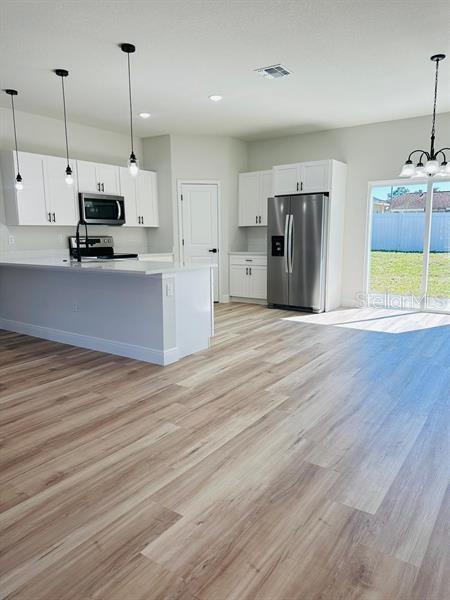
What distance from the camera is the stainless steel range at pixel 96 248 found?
586 centimetres

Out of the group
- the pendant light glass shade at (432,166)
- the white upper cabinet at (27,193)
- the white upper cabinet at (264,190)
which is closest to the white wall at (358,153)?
the white upper cabinet at (264,190)

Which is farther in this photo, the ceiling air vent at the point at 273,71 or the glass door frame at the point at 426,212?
the glass door frame at the point at 426,212

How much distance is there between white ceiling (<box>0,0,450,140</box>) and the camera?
116 inches

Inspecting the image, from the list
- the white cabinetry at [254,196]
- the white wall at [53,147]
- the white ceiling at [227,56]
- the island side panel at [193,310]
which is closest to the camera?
the white ceiling at [227,56]

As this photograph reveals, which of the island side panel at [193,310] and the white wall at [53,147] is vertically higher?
the white wall at [53,147]

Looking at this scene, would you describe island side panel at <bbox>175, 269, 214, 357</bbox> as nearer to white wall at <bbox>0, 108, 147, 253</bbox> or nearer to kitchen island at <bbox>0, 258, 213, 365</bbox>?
kitchen island at <bbox>0, 258, 213, 365</bbox>

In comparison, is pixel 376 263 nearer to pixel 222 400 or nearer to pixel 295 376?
pixel 295 376

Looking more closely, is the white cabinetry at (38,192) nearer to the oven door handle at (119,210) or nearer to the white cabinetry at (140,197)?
the oven door handle at (119,210)

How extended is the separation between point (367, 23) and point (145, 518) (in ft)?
12.1

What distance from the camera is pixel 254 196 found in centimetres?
709

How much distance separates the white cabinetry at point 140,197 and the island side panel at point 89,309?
2.07 m

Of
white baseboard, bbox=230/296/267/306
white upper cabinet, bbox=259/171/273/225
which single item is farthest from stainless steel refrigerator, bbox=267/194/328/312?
white upper cabinet, bbox=259/171/273/225

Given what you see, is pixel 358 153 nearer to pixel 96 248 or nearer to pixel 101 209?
pixel 101 209

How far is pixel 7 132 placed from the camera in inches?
206
